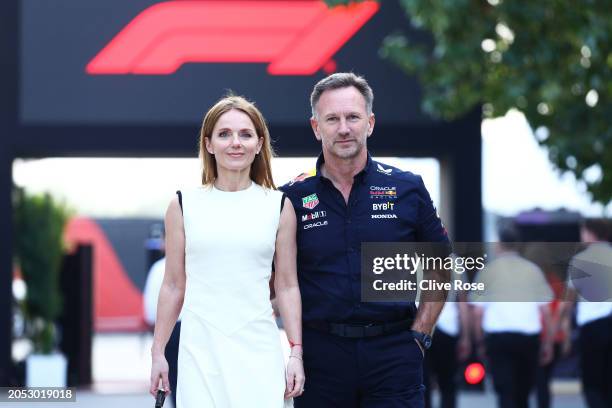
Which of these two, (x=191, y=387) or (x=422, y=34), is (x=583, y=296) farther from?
(x=422, y=34)

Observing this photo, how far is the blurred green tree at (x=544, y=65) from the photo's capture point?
9461 millimetres

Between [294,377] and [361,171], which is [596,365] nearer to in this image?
[361,171]

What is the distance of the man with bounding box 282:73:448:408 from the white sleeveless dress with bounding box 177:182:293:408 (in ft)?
1.22

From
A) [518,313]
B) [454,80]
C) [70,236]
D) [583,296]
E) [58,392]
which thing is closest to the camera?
[583,296]

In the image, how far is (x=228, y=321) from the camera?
12.7ft

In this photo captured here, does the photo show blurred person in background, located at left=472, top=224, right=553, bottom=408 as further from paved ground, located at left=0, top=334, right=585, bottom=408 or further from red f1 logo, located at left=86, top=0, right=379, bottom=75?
red f1 logo, located at left=86, top=0, right=379, bottom=75

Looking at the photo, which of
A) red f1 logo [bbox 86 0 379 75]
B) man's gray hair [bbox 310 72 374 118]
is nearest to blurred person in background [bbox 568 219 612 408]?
man's gray hair [bbox 310 72 374 118]

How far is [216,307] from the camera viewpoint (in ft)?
12.8

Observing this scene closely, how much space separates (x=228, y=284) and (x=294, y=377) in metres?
0.41

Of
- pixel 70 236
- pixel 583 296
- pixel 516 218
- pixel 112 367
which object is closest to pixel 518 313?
pixel 583 296

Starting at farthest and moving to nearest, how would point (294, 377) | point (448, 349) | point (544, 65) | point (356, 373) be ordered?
point (544, 65), point (448, 349), point (356, 373), point (294, 377)

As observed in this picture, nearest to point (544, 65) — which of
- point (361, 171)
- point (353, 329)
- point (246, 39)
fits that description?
point (246, 39)

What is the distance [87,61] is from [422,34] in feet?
11.9

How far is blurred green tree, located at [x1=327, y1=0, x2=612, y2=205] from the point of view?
372 inches
